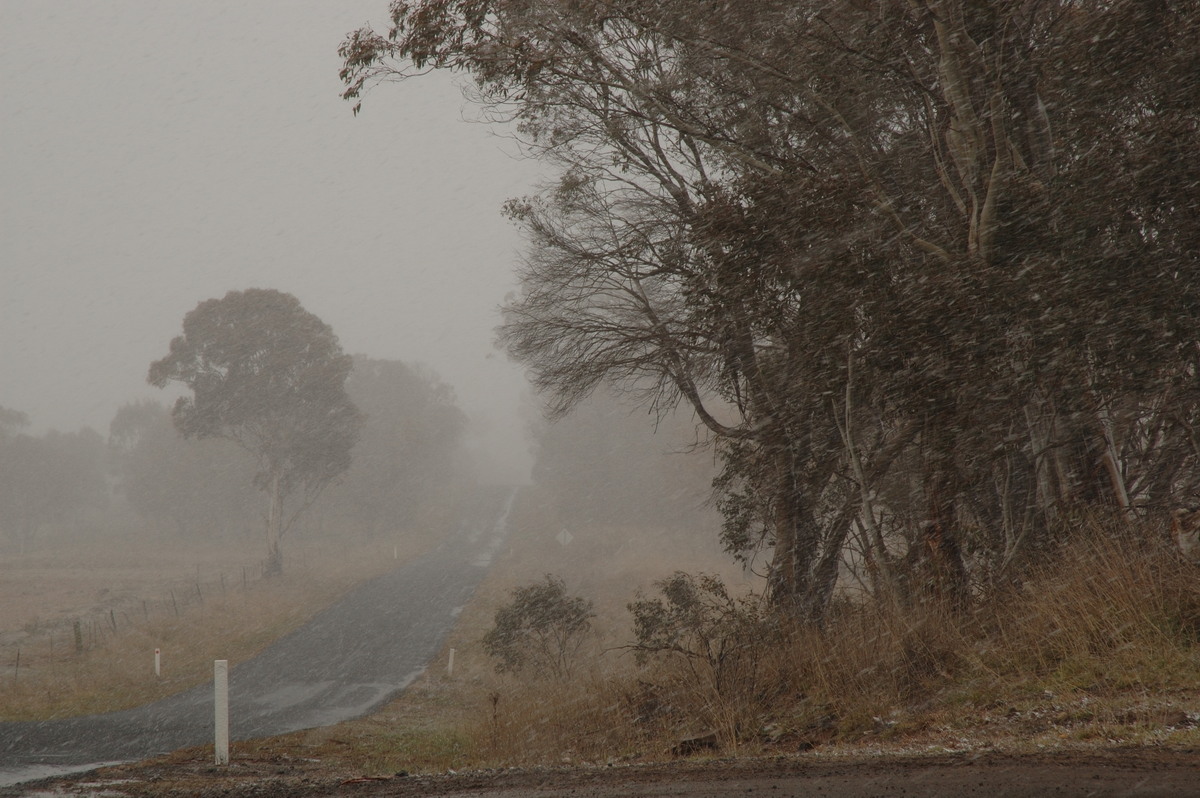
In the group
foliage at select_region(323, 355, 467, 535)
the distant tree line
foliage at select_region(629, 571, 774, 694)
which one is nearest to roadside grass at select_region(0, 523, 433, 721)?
foliage at select_region(323, 355, 467, 535)

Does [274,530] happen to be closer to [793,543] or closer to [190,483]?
[190,483]

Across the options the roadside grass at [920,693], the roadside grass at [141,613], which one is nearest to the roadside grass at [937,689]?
the roadside grass at [920,693]

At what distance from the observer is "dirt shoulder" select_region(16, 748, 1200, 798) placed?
3.33 meters

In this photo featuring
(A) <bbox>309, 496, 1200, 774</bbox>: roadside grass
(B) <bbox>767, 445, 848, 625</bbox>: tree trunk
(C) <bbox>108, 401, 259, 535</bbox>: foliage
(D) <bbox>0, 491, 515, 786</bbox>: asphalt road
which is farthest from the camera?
(C) <bbox>108, 401, 259, 535</bbox>: foliage

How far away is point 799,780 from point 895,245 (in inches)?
222

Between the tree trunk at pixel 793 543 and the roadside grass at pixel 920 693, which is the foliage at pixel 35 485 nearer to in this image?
the roadside grass at pixel 920 693

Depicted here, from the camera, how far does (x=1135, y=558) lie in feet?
18.7

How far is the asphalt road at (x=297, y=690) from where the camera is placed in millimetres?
10031

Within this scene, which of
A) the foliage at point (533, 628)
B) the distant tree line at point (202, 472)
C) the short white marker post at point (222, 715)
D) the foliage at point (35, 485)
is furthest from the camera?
the foliage at point (35, 485)

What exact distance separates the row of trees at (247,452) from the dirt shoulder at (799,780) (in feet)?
99.9

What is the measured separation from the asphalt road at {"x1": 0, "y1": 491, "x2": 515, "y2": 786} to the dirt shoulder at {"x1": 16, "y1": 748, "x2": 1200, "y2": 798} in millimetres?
4662

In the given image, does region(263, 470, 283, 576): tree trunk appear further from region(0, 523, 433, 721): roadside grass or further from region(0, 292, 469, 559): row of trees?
region(0, 523, 433, 721): roadside grass

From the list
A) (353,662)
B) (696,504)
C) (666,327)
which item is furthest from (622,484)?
(666,327)

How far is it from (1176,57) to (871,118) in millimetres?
3509
